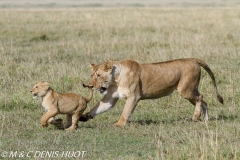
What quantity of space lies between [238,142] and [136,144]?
1.11 meters

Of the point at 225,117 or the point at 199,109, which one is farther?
the point at 225,117

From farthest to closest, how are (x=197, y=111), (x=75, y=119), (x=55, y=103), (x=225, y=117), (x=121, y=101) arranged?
1. (x=121, y=101)
2. (x=225, y=117)
3. (x=197, y=111)
4. (x=75, y=119)
5. (x=55, y=103)

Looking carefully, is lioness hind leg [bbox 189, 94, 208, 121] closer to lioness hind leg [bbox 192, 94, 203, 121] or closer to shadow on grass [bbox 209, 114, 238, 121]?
lioness hind leg [bbox 192, 94, 203, 121]

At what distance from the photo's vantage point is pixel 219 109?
29.8 feet

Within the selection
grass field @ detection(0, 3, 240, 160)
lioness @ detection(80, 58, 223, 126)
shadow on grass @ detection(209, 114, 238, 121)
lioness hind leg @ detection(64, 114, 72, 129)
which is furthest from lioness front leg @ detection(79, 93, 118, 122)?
shadow on grass @ detection(209, 114, 238, 121)

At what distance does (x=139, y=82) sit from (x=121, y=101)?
5.62ft

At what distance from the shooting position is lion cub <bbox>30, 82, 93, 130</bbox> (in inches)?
290

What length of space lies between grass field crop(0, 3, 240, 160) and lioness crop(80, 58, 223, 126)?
246mm

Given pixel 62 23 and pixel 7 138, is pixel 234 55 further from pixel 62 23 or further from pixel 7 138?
pixel 62 23

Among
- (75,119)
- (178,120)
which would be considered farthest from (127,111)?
(178,120)

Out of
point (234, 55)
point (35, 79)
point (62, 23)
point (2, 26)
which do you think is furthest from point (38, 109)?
point (62, 23)

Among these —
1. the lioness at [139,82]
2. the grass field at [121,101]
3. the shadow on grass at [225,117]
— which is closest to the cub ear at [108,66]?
the lioness at [139,82]

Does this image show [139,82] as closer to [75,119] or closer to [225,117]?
Answer: [75,119]

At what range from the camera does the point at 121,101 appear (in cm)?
961
